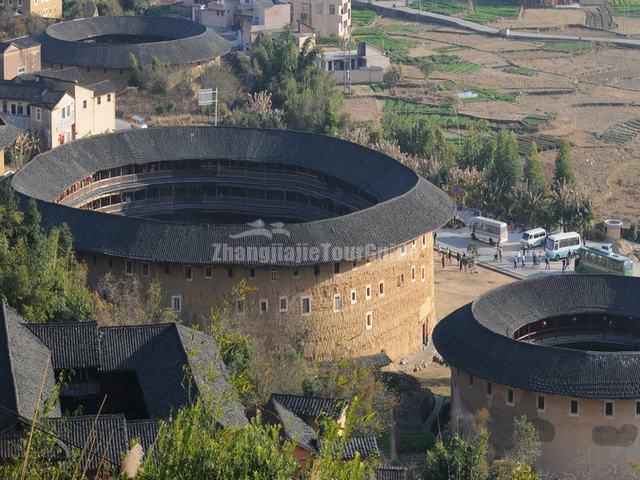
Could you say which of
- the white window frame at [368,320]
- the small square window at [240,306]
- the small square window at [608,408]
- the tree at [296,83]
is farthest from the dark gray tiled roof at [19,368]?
the tree at [296,83]

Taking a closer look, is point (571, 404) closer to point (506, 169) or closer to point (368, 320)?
point (368, 320)

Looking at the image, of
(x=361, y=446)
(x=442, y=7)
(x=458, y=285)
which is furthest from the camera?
(x=442, y=7)

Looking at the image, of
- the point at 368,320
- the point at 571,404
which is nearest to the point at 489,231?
the point at 368,320

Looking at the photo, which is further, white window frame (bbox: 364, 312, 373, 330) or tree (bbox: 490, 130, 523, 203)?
tree (bbox: 490, 130, 523, 203)

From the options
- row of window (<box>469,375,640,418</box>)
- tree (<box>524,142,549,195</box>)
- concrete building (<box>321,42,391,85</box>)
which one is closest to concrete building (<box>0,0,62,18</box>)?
concrete building (<box>321,42,391,85</box>)

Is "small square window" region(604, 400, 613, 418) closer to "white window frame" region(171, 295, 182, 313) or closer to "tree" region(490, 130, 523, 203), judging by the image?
"white window frame" region(171, 295, 182, 313)

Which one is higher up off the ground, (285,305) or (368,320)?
(285,305)
